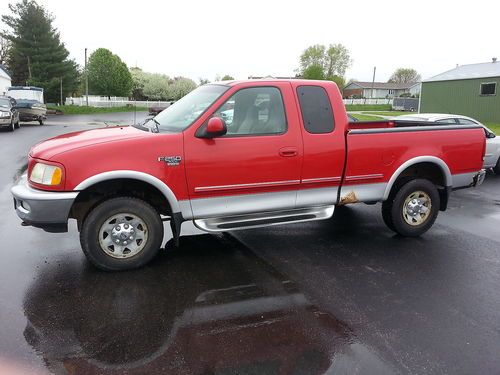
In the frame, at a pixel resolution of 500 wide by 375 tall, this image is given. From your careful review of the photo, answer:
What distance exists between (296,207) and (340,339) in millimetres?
2075

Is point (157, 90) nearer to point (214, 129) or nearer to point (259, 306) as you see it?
point (214, 129)

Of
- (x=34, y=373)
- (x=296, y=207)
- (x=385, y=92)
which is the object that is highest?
(x=385, y=92)

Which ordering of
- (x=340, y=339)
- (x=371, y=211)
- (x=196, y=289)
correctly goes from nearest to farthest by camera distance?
(x=340, y=339) → (x=196, y=289) → (x=371, y=211)

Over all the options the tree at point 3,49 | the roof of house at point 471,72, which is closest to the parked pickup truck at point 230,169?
the roof of house at point 471,72

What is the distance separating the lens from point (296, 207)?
532 cm

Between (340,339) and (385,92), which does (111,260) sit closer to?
(340,339)

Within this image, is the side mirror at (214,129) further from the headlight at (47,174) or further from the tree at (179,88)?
the tree at (179,88)

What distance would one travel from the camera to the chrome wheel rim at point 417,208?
19.6ft

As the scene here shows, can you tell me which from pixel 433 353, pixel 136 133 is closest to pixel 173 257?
pixel 136 133

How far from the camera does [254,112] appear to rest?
508 centimetres

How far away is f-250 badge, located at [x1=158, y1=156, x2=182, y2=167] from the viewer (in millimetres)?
4574

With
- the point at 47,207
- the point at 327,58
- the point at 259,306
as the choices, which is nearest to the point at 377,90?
the point at 327,58

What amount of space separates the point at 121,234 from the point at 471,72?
116 ft

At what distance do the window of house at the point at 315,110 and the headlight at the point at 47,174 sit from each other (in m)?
2.74
